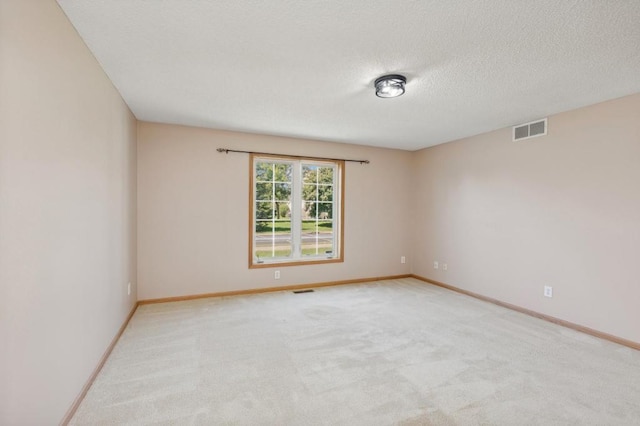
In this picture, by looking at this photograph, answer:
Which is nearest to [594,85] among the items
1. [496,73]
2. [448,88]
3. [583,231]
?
[496,73]

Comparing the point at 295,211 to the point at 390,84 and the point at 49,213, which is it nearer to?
the point at 390,84

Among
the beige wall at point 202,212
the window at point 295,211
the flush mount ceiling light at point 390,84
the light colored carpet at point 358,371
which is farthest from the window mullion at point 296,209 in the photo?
the flush mount ceiling light at point 390,84

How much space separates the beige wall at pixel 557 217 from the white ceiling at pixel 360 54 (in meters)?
0.43

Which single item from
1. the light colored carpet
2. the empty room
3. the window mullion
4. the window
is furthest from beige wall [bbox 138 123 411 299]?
the light colored carpet

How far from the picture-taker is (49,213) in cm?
156

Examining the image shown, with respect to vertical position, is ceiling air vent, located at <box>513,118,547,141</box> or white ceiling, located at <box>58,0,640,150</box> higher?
white ceiling, located at <box>58,0,640,150</box>

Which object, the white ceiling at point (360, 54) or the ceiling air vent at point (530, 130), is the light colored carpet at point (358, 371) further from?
the white ceiling at point (360, 54)

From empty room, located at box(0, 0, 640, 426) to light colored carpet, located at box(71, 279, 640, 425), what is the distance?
0.02 meters

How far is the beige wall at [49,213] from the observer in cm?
123

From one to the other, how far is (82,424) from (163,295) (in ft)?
7.71

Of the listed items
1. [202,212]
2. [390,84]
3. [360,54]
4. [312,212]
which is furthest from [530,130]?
[202,212]

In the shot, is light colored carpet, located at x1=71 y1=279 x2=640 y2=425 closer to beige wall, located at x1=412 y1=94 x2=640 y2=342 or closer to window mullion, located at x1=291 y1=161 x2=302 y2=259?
beige wall, located at x1=412 y1=94 x2=640 y2=342

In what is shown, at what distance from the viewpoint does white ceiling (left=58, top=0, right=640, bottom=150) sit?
1.66 metres

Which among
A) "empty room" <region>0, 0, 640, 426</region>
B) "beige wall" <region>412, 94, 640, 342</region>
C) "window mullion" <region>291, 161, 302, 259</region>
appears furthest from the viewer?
"window mullion" <region>291, 161, 302, 259</region>
